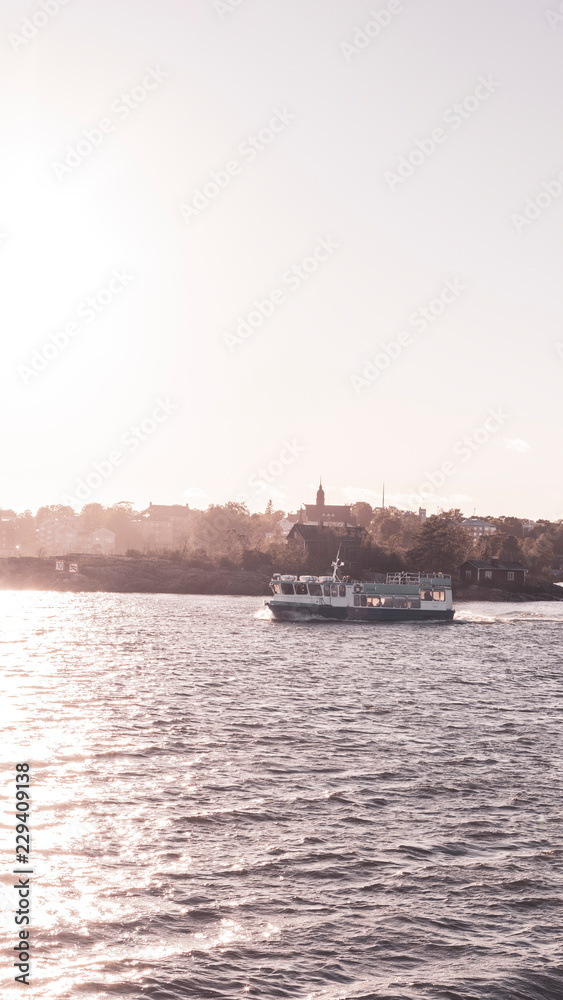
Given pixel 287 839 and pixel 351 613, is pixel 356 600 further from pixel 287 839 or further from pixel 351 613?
pixel 287 839

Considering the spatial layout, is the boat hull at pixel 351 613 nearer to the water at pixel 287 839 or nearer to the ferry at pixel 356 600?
the ferry at pixel 356 600

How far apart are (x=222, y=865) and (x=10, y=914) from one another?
5.38 meters

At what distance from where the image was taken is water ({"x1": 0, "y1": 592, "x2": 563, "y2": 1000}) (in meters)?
16.6

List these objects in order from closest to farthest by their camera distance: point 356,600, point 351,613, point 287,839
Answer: point 287,839, point 351,613, point 356,600

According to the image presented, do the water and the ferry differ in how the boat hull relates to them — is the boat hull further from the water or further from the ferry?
the water

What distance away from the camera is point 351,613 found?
353ft

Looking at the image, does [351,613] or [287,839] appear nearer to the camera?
[287,839]

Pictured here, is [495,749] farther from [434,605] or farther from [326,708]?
[434,605]

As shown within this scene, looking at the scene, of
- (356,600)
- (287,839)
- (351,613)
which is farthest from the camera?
(356,600)

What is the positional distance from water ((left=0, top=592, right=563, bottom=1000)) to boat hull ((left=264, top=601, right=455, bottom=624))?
50251 mm

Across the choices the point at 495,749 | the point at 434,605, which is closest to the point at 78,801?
the point at 495,749

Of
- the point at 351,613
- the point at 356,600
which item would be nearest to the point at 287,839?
the point at 351,613

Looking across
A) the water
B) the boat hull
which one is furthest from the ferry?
the water

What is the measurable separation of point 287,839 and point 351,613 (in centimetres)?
8479
